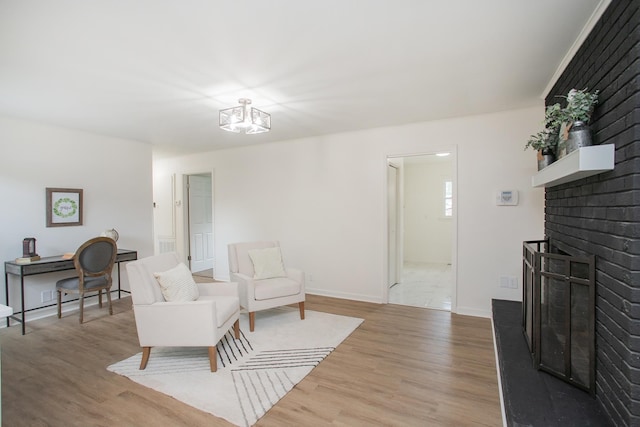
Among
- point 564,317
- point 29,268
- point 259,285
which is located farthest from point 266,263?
point 564,317

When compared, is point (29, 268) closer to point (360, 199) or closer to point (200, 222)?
point (200, 222)

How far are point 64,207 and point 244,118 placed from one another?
284 cm

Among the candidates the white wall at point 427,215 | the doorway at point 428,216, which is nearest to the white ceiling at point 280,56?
the doorway at point 428,216

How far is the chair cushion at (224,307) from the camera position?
2.65 metres

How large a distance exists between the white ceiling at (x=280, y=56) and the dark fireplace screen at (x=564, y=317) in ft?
4.63

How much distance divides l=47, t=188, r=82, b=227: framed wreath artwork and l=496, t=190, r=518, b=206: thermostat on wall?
17.0 ft

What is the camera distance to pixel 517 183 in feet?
11.4

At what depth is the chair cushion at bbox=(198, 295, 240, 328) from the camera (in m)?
2.65

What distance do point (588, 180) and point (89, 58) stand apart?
3314 millimetres

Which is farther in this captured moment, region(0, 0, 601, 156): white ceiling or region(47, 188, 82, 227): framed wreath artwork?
region(47, 188, 82, 227): framed wreath artwork

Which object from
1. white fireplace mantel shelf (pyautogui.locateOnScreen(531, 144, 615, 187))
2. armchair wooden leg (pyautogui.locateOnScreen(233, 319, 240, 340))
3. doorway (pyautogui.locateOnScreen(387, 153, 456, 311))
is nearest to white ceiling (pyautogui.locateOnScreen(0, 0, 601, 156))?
white fireplace mantel shelf (pyautogui.locateOnScreen(531, 144, 615, 187))

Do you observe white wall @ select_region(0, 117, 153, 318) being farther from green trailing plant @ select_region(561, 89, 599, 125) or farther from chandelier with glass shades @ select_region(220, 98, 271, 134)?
green trailing plant @ select_region(561, 89, 599, 125)

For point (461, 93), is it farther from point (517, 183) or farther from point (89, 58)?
point (89, 58)

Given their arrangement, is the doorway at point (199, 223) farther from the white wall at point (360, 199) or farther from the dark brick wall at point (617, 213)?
the dark brick wall at point (617, 213)
